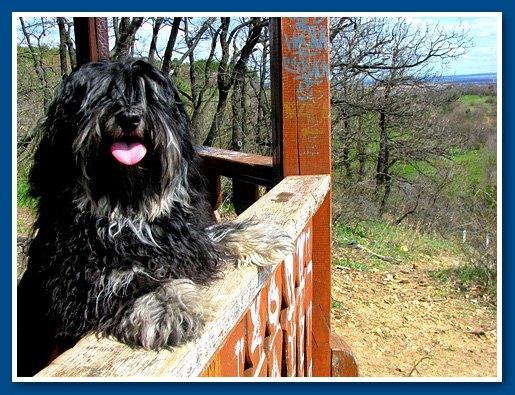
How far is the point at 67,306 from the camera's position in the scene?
1635mm

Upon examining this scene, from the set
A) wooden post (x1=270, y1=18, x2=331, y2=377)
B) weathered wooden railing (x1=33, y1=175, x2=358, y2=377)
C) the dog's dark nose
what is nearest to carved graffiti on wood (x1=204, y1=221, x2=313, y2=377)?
Answer: weathered wooden railing (x1=33, y1=175, x2=358, y2=377)

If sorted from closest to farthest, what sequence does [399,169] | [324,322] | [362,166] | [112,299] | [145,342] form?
[145,342] → [112,299] → [324,322] → [362,166] → [399,169]

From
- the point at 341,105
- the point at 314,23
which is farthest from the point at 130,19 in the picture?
the point at 314,23

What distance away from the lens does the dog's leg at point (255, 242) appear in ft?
5.91

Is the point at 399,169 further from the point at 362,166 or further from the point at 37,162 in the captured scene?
the point at 37,162

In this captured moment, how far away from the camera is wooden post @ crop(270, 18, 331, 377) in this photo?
2.58 meters

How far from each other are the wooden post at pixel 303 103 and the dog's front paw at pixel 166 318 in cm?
130

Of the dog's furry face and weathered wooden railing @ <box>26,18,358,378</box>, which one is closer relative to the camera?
weathered wooden railing @ <box>26,18,358,378</box>

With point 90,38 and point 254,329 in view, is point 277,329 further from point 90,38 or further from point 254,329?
point 90,38

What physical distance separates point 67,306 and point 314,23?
1835mm

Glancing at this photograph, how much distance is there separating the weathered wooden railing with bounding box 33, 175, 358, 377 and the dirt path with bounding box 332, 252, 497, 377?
1.73m

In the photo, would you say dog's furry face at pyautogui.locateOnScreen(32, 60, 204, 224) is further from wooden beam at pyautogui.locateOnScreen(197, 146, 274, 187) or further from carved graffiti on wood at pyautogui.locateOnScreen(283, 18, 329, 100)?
wooden beam at pyautogui.locateOnScreen(197, 146, 274, 187)

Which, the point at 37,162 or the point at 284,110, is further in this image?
the point at 284,110

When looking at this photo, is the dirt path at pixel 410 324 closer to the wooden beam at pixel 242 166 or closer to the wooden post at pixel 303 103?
the wooden beam at pixel 242 166
